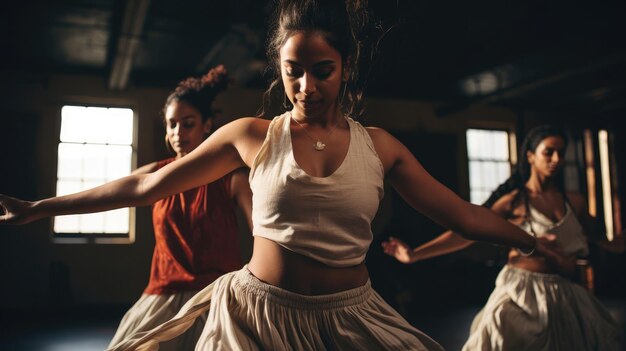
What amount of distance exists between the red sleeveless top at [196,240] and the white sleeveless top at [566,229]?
1.67m

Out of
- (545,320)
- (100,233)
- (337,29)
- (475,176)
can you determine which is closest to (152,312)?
(337,29)

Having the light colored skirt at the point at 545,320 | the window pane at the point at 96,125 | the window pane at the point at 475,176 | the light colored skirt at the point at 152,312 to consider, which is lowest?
the light colored skirt at the point at 545,320

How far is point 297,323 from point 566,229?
220 cm

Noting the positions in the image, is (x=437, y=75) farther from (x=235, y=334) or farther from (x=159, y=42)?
(x=235, y=334)

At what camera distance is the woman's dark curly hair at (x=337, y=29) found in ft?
4.73

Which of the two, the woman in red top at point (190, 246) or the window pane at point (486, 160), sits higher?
the window pane at point (486, 160)

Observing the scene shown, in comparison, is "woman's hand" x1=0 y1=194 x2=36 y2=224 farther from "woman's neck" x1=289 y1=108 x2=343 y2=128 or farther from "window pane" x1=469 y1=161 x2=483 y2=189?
"window pane" x1=469 y1=161 x2=483 y2=189

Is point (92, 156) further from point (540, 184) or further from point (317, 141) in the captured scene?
point (317, 141)

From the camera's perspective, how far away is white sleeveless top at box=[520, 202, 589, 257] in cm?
309

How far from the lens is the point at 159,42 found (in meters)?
7.81

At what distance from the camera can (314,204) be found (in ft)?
4.41

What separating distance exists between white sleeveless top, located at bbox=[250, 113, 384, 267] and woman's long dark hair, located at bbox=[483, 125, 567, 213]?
1.93m

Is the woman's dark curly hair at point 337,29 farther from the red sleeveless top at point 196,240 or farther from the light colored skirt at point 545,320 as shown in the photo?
the light colored skirt at point 545,320

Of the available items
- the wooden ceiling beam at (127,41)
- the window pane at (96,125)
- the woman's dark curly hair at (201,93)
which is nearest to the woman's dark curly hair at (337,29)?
the woman's dark curly hair at (201,93)
